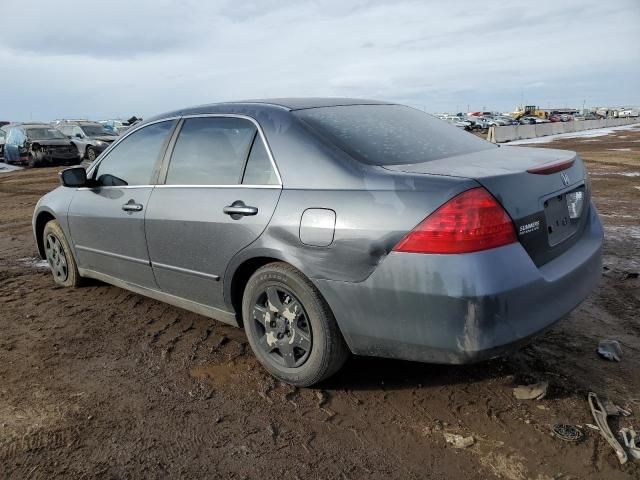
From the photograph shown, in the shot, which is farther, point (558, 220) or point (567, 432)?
point (558, 220)

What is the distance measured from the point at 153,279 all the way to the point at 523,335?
258cm

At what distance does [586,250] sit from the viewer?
308 cm

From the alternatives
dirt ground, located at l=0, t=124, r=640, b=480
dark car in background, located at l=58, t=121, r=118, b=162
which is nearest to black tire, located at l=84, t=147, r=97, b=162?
dark car in background, located at l=58, t=121, r=118, b=162

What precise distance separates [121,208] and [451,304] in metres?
2.71

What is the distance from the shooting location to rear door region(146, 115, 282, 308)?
3133mm

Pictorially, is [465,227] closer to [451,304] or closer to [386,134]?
Answer: [451,304]

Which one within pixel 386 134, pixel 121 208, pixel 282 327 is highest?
pixel 386 134

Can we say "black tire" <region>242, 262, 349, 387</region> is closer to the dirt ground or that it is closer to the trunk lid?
the dirt ground

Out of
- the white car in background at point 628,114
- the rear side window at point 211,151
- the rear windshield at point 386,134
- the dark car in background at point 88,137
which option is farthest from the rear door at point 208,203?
the white car in background at point 628,114

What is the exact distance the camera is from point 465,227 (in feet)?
7.92

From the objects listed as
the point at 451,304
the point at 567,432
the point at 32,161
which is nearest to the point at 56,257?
the point at 451,304

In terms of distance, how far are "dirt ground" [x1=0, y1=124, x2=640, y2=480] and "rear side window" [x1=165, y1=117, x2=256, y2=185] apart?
3.87ft

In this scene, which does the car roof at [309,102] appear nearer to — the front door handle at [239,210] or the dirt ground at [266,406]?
the front door handle at [239,210]

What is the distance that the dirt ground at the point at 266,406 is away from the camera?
2.46m
